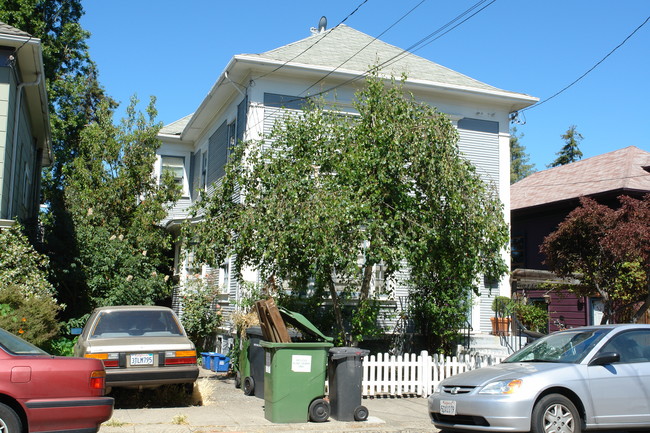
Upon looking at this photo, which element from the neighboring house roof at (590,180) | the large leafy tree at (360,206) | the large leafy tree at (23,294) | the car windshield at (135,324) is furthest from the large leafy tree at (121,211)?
the neighboring house roof at (590,180)

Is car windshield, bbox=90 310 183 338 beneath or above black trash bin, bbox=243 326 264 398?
above

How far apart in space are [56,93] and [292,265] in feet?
61.5

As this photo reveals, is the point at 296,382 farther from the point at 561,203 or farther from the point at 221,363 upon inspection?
the point at 561,203

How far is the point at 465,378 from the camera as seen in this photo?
8.49 metres

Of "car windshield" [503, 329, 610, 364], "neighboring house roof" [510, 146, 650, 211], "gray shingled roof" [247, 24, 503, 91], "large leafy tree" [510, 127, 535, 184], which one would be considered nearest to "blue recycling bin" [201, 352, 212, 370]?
"gray shingled roof" [247, 24, 503, 91]

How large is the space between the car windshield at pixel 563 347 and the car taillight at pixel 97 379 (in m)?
5.40

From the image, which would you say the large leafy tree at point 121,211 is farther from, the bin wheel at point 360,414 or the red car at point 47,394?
the red car at point 47,394

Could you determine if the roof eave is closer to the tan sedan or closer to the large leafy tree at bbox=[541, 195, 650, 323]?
the tan sedan

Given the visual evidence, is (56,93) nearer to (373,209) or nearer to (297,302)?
(297,302)

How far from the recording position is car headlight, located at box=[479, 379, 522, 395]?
25.6ft

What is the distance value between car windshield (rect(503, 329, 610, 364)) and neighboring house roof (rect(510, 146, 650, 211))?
1313 centimetres

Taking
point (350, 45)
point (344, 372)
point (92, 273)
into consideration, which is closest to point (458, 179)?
point (344, 372)

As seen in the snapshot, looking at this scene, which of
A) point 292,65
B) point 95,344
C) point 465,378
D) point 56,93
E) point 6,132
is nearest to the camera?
point 465,378

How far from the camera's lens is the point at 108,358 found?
9.58 metres
